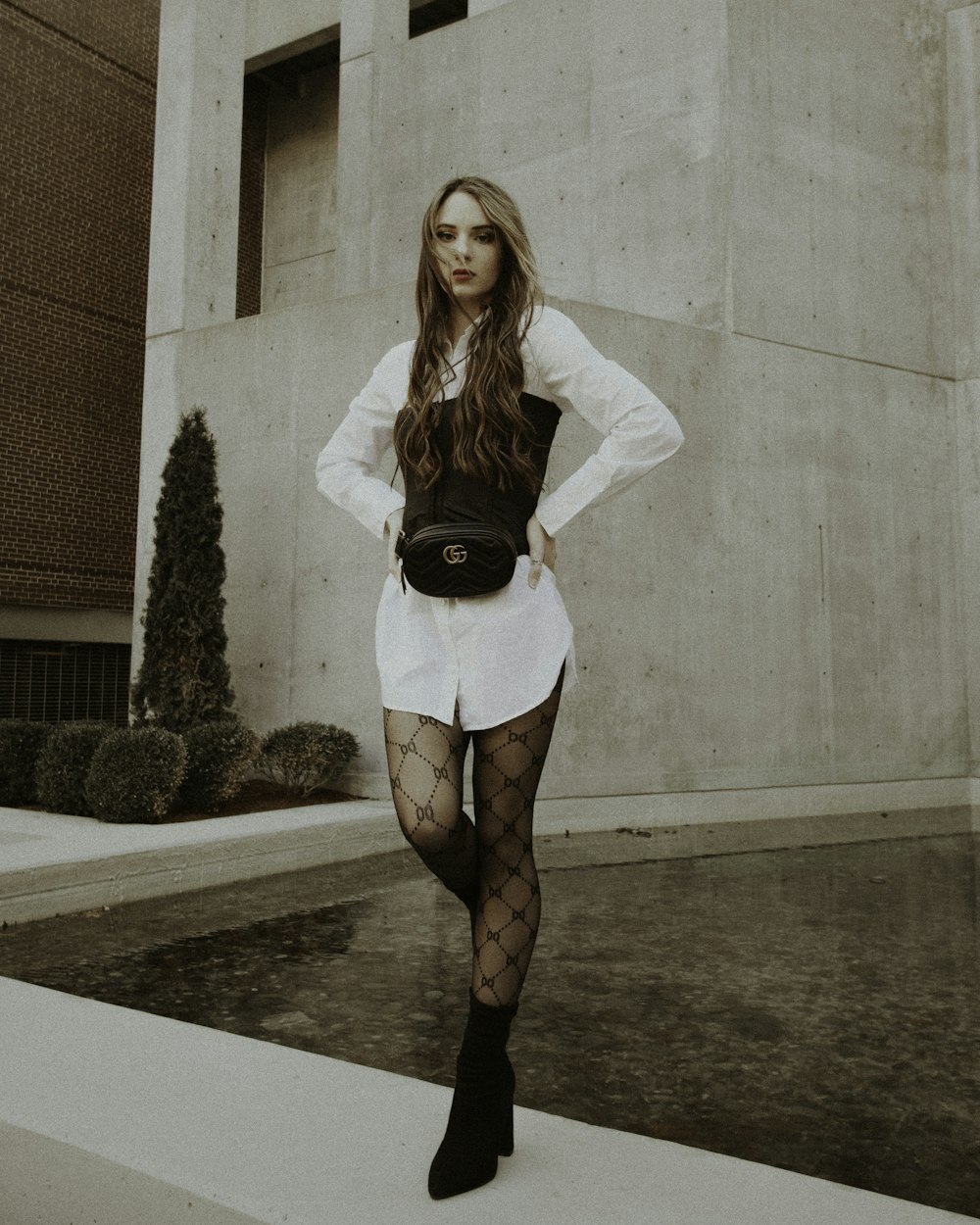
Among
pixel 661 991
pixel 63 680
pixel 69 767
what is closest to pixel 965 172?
pixel 661 991

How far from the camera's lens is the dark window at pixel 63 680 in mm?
12750

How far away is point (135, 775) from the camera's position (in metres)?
6.20

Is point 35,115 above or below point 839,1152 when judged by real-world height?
above

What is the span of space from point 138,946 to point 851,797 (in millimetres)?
5650

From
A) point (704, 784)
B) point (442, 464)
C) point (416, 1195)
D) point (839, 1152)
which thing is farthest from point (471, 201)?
point (704, 784)

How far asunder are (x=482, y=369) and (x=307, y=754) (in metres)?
5.50

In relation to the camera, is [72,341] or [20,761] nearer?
[20,761]

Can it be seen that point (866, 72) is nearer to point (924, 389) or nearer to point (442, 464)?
point (924, 389)

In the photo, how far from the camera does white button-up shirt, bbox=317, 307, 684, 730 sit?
1915 millimetres

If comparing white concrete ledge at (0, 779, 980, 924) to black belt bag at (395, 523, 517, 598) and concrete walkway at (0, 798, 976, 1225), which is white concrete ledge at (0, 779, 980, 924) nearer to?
concrete walkway at (0, 798, 976, 1225)

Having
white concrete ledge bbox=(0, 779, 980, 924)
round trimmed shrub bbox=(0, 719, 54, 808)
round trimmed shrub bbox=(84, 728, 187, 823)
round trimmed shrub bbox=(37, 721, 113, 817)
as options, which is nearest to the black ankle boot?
white concrete ledge bbox=(0, 779, 980, 924)

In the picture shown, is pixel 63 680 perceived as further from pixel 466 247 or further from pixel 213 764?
pixel 466 247

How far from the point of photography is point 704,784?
306 inches

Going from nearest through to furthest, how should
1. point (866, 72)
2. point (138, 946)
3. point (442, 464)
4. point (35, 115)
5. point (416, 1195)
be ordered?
point (416, 1195), point (442, 464), point (138, 946), point (866, 72), point (35, 115)
